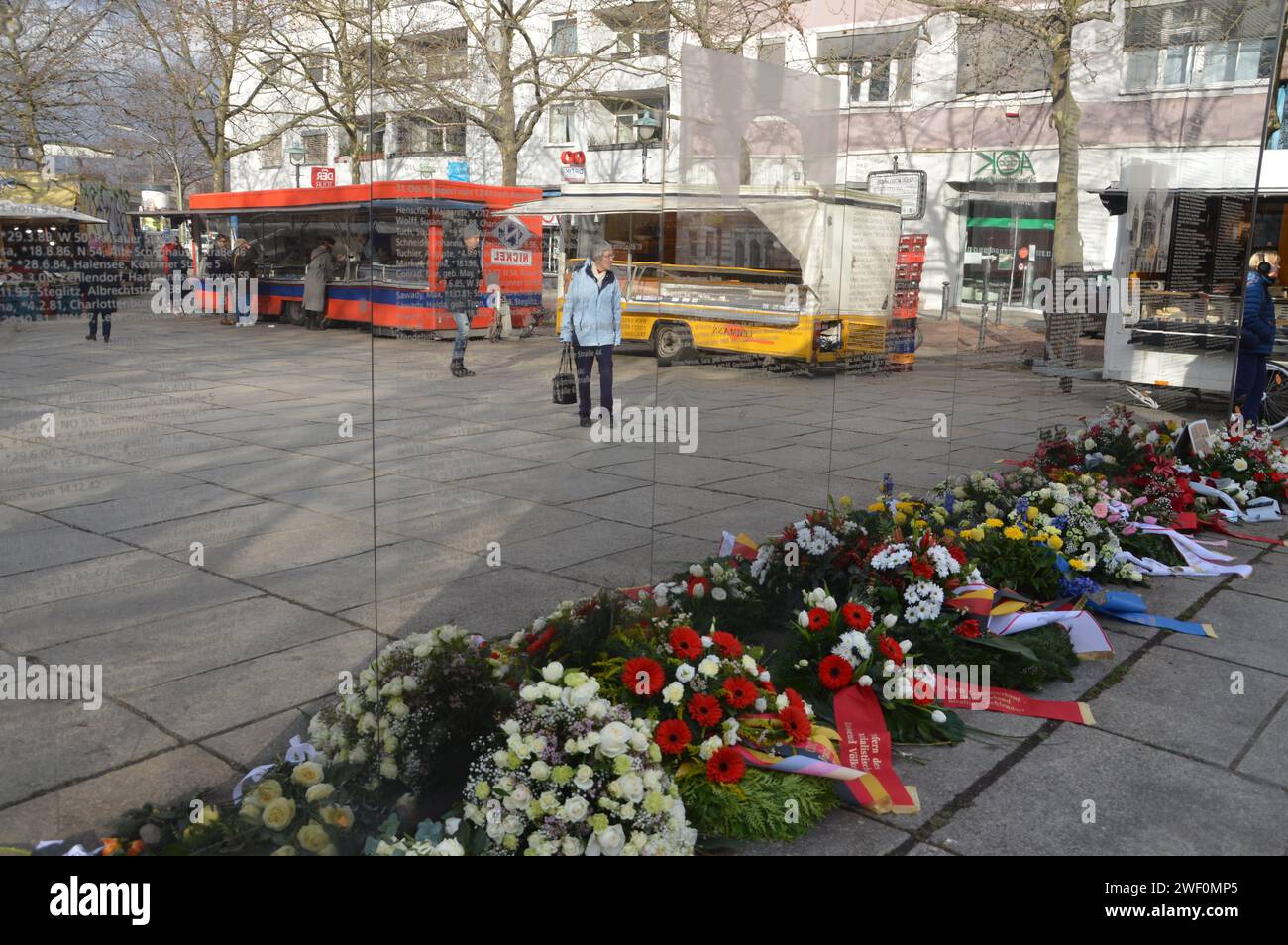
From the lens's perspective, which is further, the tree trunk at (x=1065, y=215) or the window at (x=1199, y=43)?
the window at (x=1199, y=43)

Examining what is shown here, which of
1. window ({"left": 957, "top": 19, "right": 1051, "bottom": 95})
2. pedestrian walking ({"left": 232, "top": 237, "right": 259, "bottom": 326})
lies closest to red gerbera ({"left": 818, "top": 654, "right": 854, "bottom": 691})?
pedestrian walking ({"left": 232, "top": 237, "right": 259, "bottom": 326})

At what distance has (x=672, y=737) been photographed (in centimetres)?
308

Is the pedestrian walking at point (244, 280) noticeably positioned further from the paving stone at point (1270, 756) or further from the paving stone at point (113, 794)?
the paving stone at point (1270, 756)

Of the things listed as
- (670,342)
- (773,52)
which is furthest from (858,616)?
(773,52)

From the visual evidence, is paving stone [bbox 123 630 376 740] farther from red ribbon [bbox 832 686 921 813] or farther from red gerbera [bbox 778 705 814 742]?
red ribbon [bbox 832 686 921 813]

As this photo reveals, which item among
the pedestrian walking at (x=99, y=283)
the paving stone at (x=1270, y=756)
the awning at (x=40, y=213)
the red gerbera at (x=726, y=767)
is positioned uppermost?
the awning at (x=40, y=213)

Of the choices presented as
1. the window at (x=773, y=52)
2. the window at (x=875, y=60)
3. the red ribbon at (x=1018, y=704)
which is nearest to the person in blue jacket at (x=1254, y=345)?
the window at (x=875, y=60)

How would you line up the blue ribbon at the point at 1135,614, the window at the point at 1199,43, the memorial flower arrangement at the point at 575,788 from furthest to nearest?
1. the window at the point at 1199,43
2. the blue ribbon at the point at 1135,614
3. the memorial flower arrangement at the point at 575,788

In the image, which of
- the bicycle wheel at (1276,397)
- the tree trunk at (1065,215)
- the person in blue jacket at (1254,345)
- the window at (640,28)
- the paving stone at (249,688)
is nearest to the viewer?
the paving stone at (249,688)

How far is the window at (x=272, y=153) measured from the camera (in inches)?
145

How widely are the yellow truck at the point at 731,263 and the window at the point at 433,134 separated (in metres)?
0.68

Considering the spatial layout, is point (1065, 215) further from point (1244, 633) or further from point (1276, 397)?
point (1276, 397)

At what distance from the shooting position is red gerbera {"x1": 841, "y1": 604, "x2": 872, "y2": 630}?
3.86m

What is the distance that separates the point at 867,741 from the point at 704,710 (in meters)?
0.64
